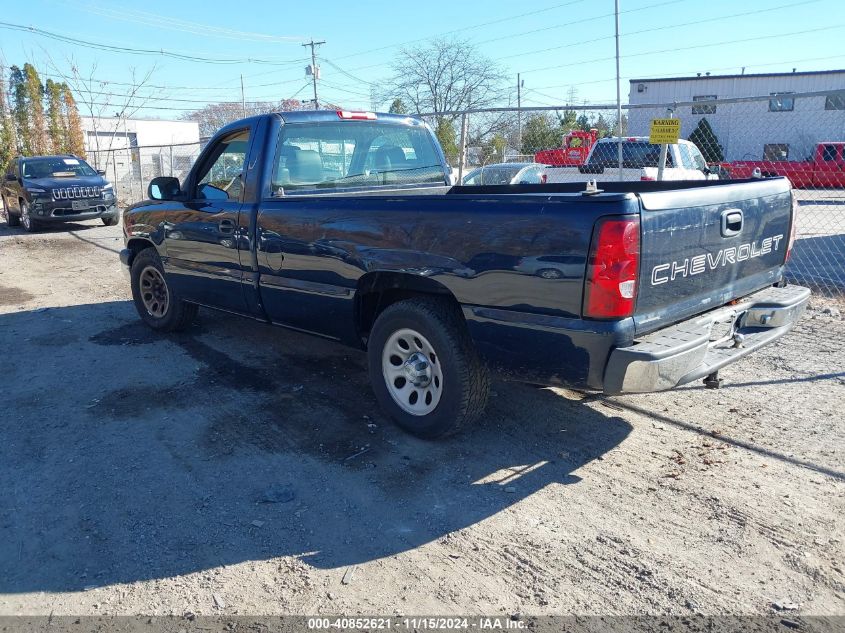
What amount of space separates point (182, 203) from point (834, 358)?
5.49 meters

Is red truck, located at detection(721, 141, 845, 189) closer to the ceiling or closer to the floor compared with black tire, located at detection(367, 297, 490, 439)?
A: closer to the ceiling

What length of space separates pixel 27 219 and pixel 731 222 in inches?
605

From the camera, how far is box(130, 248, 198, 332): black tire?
607cm

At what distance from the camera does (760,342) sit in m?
3.67

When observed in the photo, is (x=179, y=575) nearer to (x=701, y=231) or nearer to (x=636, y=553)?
(x=636, y=553)

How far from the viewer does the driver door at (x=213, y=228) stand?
493cm

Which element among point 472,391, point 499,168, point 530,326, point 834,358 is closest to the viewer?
point 530,326

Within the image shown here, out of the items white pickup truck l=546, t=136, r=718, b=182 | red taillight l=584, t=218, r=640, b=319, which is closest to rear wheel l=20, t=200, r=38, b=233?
white pickup truck l=546, t=136, r=718, b=182

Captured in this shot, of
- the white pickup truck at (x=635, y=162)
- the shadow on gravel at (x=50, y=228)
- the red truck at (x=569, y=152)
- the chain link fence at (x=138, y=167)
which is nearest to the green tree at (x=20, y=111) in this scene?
the chain link fence at (x=138, y=167)

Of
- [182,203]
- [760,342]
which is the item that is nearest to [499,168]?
[182,203]

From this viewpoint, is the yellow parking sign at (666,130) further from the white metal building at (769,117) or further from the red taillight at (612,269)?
the white metal building at (769,117)

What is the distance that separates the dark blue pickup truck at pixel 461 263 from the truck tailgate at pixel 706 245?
0.04 ft

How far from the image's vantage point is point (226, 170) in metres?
5.17

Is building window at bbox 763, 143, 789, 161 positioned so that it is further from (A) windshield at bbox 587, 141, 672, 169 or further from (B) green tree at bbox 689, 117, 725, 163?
(A) windshield at bbox 587, 141, 672, 169
